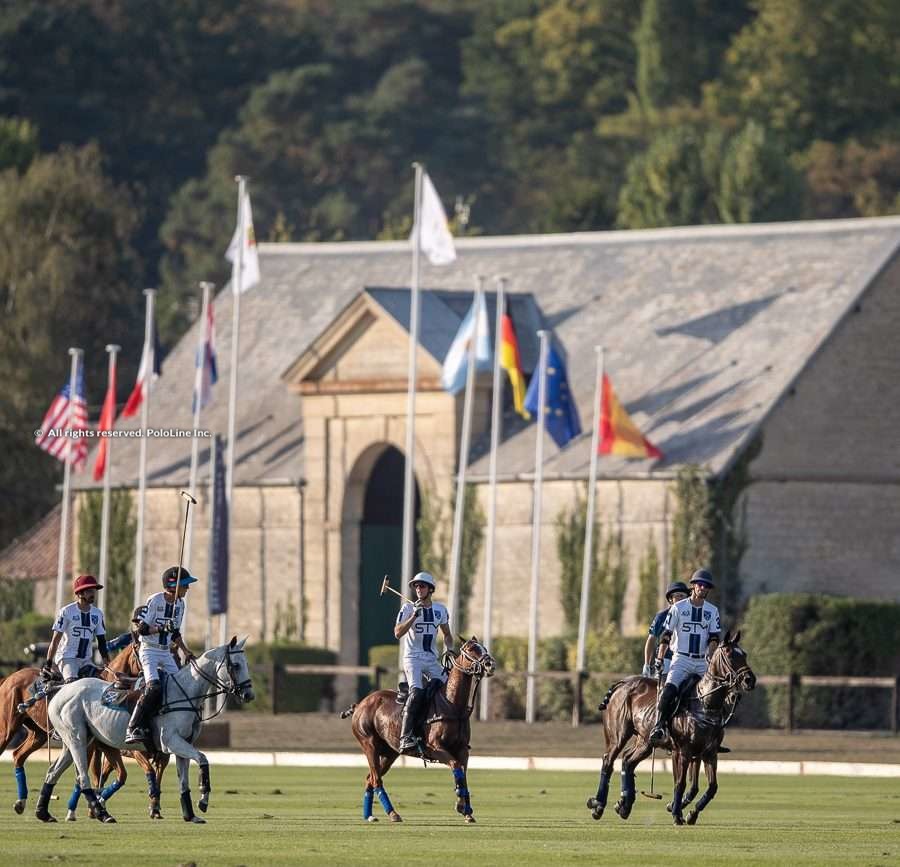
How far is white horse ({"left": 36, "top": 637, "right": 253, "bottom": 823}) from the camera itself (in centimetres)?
2581

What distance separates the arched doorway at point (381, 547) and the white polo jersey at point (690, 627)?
94.8ft

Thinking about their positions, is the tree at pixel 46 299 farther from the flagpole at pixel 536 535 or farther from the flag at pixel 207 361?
the flagpole at pixel 536 535

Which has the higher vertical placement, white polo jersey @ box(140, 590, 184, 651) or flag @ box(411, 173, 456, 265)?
flag @ box(411, 173, 456, 265)

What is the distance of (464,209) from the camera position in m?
76.8

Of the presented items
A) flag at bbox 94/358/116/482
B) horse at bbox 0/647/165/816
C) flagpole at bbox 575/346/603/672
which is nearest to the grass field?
horse at bbox 0/647/165/816

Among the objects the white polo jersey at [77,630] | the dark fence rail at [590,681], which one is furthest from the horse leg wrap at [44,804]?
the dark fence rail at [590,681]

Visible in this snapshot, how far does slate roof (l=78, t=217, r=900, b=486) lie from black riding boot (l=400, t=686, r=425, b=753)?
2365 cm

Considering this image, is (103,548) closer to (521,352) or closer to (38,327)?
(521,352)

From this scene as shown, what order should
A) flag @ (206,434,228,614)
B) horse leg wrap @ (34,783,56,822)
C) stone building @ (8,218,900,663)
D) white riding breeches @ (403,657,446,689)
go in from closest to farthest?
horse leg wrap @ (34,783,56,822)
white riding breeches @ (403,657,446,689)
stone building @ (8,218,900,663)
flag @ (206,434,228,614)

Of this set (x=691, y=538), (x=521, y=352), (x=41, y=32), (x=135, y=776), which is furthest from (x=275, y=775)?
(x=41, y=32)

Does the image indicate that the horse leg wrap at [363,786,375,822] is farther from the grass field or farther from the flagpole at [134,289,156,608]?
the flagpole at [134,289,156,608]

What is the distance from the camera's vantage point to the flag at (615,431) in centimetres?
5038

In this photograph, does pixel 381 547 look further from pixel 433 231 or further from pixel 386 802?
pixel 386 802

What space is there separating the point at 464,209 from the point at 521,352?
22013 mm
